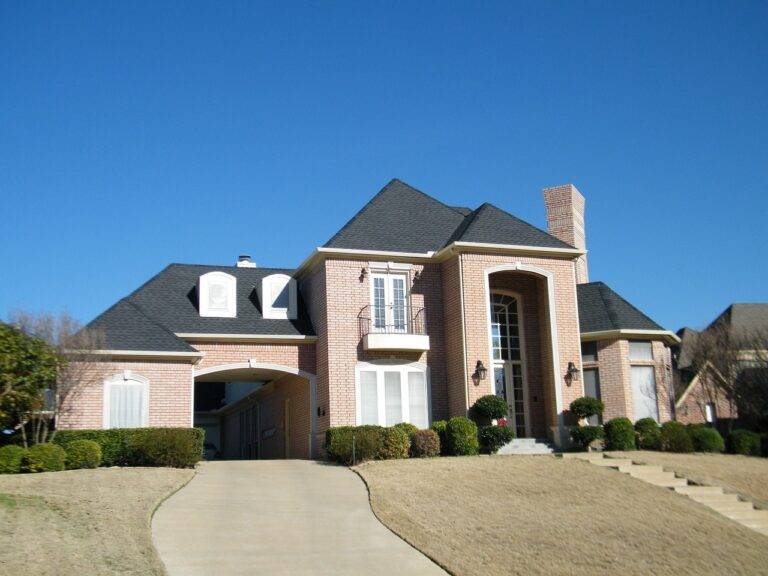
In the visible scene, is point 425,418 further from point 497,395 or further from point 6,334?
point 6,334

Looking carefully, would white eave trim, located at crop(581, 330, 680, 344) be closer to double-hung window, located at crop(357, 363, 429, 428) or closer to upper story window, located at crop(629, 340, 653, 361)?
upper story window, located at crop(629, 340, 653, 361)

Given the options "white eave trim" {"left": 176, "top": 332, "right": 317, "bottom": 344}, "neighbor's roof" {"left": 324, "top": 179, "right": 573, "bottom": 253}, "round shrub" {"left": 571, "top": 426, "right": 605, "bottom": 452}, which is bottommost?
"round shrub" {"left": 571, "top": 426, "right": 605, "bottom": 452}

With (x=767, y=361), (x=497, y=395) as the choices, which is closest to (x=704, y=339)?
(x=767, y=361)

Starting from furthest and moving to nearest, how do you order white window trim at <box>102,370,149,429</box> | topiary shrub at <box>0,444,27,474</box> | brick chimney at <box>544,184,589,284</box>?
brick chimney at <box>544,184,589,284</box>
white window trim at <box>102,370,149,429</box>
topiary shrub at <box>0,444,27,474</box>

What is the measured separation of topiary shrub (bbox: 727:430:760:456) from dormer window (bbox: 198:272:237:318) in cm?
1566

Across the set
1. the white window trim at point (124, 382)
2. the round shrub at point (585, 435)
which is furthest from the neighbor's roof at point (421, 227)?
the white window trim at point (124, 382)

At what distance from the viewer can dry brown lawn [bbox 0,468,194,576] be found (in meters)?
11.6

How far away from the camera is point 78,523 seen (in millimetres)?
13594

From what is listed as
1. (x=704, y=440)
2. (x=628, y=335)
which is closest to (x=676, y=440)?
(x=704, y=440)

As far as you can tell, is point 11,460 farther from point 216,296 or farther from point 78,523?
point 216,296

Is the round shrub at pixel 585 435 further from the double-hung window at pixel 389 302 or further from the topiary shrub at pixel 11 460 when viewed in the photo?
the topiary shrub at pixel 11 460

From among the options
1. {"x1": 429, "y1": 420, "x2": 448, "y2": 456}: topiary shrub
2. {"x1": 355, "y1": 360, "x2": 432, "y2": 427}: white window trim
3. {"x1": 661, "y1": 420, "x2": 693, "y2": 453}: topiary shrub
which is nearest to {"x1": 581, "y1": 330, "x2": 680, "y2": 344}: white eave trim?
{"x1": 661, "y1": 420, "x2": 693, "y2": 453}: topiary shrub

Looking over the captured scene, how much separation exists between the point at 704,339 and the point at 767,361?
2.29 meters

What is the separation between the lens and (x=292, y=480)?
20.3m
